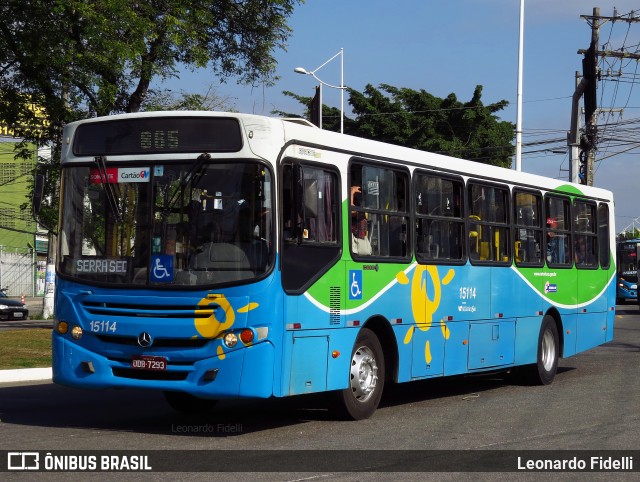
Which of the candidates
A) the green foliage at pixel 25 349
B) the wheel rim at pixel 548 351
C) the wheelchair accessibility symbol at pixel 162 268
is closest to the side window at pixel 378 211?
the wheelchair accessibility symbol at pixel 162 268

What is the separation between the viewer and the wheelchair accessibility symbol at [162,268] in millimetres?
10003

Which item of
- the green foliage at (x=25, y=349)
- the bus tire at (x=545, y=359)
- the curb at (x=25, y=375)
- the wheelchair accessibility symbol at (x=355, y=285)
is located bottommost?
the curb at (x=25, y=375)

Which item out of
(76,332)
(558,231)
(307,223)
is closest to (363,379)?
(307,223)

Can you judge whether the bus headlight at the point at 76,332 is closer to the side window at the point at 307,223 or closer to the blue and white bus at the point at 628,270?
the side window at the point at 307,223

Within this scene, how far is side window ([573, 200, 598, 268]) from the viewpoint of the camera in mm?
17298

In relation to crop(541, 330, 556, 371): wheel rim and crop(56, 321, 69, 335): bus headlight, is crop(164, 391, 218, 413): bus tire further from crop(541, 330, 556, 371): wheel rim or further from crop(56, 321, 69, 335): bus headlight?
crop(541, 330, 556, 371): wheel rim

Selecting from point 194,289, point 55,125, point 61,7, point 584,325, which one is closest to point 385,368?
point 194,289

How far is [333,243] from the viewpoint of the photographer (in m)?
10.8

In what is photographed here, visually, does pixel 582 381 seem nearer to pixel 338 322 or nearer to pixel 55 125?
pixel 338 322

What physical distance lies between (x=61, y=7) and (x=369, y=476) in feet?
48.9

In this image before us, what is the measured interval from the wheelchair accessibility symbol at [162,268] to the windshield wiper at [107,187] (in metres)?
0.64

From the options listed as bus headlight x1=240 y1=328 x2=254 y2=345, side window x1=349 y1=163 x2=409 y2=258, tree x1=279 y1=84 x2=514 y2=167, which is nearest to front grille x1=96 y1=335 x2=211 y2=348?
bus headlight x1=240 y1=328 x2=254 y2=345

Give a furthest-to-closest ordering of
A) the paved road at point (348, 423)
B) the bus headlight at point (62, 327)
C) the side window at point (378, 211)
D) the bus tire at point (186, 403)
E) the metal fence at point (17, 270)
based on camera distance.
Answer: the metal fence at point (17, 270)
the bus tire at point (186, 403)
the side window at point (378, 211)
the bus headlight at point (62, 327)
the paved road at point (348, 423)

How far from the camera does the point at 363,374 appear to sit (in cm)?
1135
